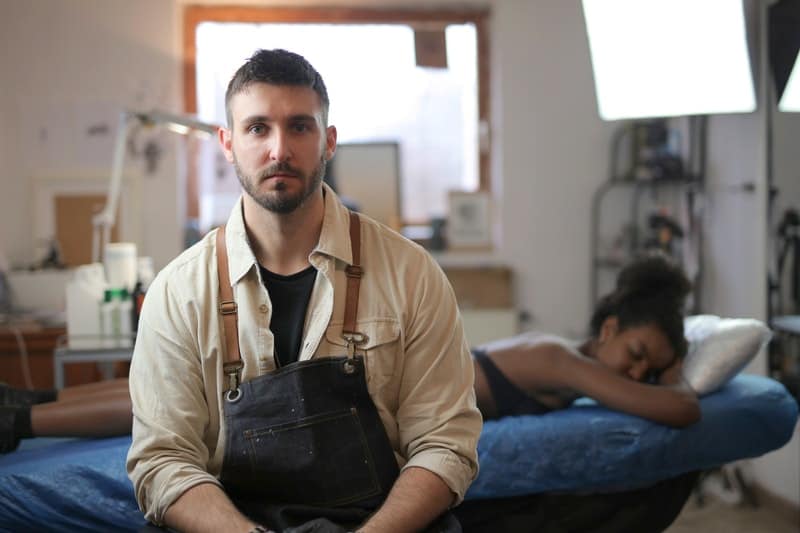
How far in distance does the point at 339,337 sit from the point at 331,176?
2814 millimetres

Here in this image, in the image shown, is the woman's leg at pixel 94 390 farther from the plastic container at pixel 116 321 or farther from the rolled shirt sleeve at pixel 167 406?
the rolled shirt sleeve at pixel 167 406

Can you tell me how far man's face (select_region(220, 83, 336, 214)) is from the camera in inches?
62.3

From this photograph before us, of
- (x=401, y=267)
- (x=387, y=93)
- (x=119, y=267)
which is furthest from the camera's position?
(x=387, y=93)

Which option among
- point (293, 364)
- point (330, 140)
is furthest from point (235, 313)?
point (330, 140)

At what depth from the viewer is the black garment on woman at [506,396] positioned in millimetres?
2461

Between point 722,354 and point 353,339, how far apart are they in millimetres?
1366

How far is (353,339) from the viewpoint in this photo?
1633 mm

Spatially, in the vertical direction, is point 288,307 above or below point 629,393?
above

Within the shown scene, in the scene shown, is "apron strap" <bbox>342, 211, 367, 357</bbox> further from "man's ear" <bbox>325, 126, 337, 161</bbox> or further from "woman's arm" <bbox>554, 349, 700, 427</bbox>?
"woman's arm" <bbox>554, 349, 700, 427</bbox>

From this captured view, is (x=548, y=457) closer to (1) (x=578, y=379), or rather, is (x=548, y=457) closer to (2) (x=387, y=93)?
(1) (x=578, y=379)

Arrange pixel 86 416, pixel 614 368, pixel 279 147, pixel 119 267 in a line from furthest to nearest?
pixel 119 267 < pixel 614 368 < pixel 86 416 < pixel 279 147

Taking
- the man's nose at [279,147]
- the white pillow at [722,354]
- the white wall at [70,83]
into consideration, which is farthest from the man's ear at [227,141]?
the white wall at [70,83]

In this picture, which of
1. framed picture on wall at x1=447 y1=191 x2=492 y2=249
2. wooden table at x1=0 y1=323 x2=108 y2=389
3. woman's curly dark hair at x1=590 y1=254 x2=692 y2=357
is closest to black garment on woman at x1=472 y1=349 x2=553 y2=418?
woman's curly dark hair at x1=590 y1=254 x2=692 y2=357

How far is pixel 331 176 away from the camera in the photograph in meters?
4.38
